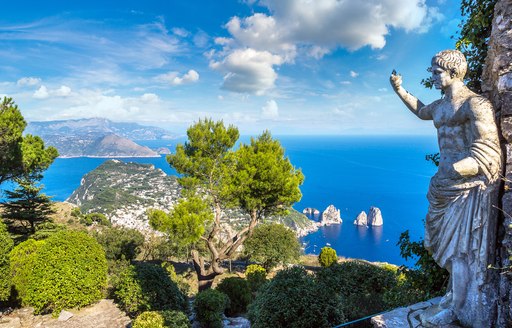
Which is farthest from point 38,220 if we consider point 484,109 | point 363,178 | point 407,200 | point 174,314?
point 363,178

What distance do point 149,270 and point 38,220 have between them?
35.5 ft

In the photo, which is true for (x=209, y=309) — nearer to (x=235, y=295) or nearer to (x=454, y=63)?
(x=235, y=295)

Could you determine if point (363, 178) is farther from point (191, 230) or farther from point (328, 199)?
point (191, 230)

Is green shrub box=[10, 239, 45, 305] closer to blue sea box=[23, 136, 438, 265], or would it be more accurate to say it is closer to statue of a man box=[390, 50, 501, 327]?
statue of a man box=[390, 50, 501, 327]

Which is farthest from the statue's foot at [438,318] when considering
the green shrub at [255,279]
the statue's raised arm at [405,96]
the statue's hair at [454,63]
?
the green shrub at [255,279]

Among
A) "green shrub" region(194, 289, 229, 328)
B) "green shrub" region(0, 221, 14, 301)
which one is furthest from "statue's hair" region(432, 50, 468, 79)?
"green shrub" region(0, 221, 14, 301)

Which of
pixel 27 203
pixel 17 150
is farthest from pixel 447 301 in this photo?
pixel 27 203

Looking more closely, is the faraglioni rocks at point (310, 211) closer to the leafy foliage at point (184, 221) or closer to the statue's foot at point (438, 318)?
the leafy foliage at point (184, 221)

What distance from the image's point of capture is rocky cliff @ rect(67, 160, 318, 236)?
178 ft

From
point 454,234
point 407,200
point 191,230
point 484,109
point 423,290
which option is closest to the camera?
point 484,109

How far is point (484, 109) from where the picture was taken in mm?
2393

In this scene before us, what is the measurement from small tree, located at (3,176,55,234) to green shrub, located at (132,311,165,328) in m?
11.2

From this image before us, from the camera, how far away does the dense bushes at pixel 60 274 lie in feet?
23.5

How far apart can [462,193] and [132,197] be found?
71.8m
